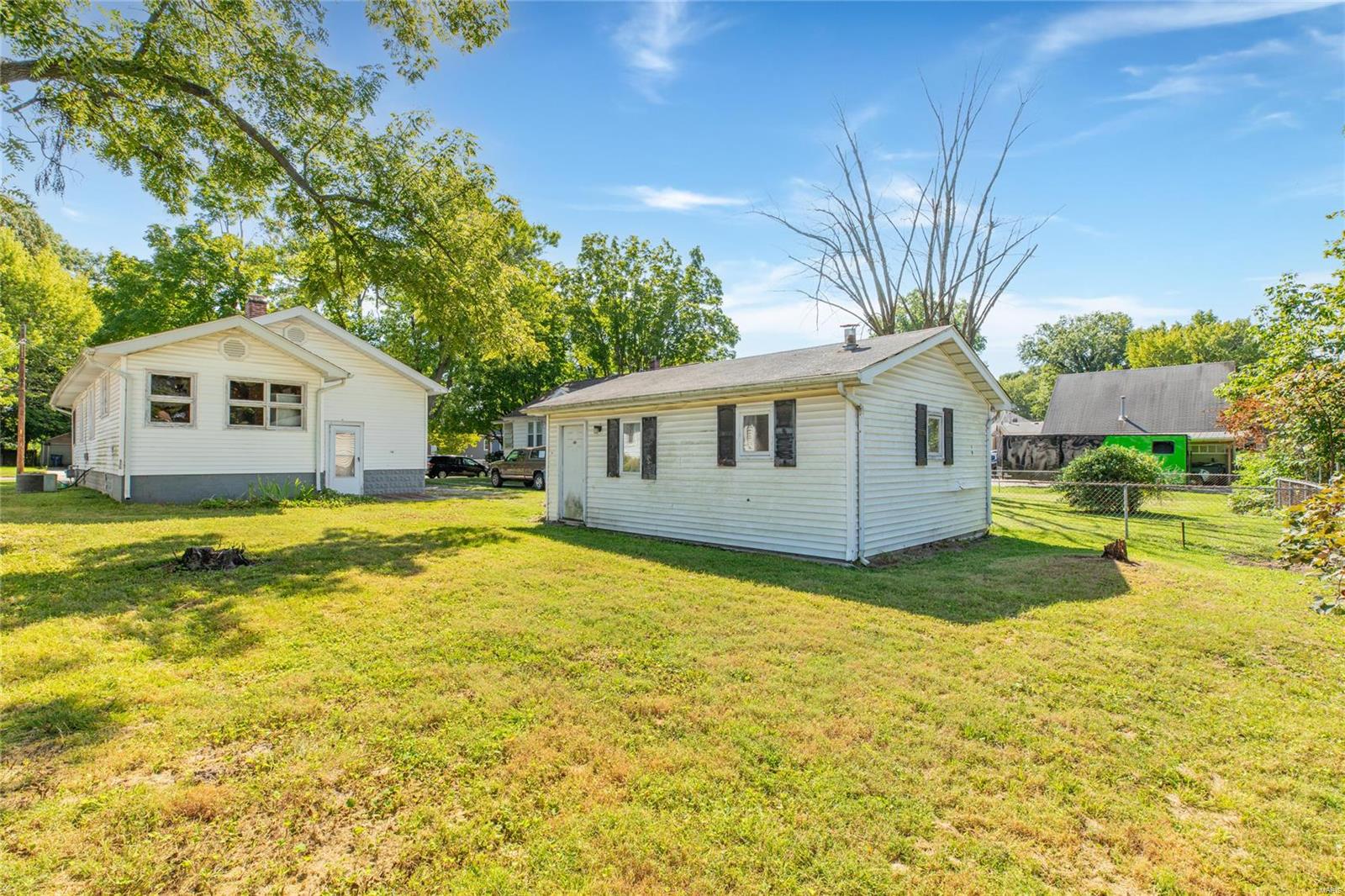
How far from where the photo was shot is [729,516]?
9820mm

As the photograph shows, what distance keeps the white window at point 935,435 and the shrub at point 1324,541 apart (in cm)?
734

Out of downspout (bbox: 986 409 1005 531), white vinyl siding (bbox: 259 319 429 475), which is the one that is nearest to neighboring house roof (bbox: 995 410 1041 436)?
downspout (bbox: 986 409 1005 531)

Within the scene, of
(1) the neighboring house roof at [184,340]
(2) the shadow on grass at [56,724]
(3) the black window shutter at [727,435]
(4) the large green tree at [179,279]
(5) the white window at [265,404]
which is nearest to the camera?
(2) the shadow on grass at [56,724]

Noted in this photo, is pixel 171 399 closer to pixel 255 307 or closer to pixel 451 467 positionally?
pixel 255 307

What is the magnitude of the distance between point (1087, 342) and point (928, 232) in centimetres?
4357

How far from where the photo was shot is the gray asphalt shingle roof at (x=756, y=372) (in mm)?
8680

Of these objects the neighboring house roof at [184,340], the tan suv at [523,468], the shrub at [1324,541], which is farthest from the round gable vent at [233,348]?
the shrub at [1324,541]

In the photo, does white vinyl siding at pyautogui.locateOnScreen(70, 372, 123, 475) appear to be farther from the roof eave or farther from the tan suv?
the tan suv

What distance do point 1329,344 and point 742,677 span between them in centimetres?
1324

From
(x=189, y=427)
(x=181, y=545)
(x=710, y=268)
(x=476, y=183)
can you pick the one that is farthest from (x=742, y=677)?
(x=710, y=268)

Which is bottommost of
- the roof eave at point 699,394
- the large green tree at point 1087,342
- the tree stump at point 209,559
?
the tree stump at point 209,559

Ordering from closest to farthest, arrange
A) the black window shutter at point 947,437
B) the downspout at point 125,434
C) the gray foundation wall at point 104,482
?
the black window shutter at point 947,437 < the downspout at point 125,434 < the gray foundation wall at point 104,482

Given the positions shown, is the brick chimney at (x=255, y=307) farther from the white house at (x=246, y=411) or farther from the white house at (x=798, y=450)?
the white house at (x=798, y=450)

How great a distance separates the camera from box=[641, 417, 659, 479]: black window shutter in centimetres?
1098
